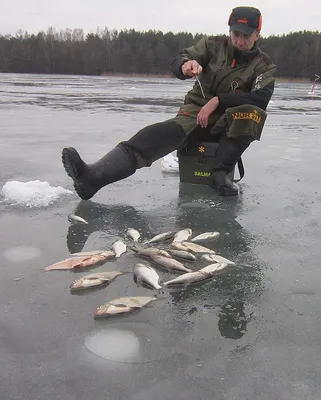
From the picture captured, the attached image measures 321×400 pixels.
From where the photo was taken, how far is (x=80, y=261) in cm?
261

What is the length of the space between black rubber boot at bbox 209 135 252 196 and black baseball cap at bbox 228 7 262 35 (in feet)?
3.11

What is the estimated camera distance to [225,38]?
438 cm

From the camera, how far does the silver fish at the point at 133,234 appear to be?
10.0 ft

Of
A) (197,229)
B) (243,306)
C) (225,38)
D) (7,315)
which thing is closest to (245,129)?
(225,38)

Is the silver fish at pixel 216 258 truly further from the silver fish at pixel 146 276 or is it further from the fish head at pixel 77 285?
the fish head at pixel 77 285

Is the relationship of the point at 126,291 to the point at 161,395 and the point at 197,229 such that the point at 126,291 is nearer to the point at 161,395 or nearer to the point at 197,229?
the point at 161,395

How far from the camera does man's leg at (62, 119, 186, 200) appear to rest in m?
3.63

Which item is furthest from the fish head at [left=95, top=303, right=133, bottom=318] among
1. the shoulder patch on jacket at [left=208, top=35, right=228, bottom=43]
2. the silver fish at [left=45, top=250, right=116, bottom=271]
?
the shoulder patch on jacket at [left=208, top=35, right=228, bottom=43]

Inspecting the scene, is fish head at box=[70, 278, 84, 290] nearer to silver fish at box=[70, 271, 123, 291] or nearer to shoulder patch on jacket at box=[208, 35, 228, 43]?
silver fish at box=[70, 271, 123, 291]

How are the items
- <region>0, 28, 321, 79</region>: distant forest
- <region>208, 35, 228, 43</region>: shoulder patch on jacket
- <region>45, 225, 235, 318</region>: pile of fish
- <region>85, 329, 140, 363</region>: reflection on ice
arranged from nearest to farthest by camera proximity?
<region>85, 329, 140, 363</region>: reflection on ice
<region>45, 225, 235, 318</region>: pile of fish
<region>208, 35, 228, 43</region>: shoulder patch on jacket
<region>0, 28, 321, 79</region>: distant forest

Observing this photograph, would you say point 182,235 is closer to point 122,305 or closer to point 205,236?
point 205,236

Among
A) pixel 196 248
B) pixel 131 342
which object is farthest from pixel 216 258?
pixel 131 342

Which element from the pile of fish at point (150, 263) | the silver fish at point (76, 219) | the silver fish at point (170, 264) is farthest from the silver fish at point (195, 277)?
the silver fish at point (76, 219)

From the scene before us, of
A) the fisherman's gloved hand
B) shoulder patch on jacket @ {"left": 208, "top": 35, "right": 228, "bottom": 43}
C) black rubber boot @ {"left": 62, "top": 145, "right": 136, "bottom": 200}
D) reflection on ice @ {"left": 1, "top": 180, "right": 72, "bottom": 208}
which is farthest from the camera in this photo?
shoulder patch on jacket @ {"left": 208, "top": 35, "right": 228, "bottom": 43}
